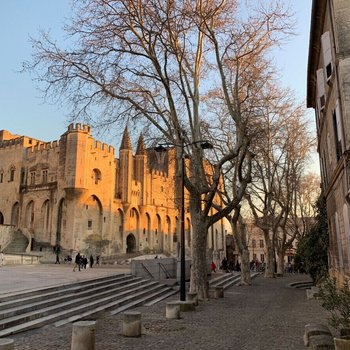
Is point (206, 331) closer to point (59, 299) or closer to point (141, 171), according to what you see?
point (59, 299)

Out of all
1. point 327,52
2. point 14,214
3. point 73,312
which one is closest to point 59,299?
point 73,312

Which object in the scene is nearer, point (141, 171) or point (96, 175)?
point (96, 175)

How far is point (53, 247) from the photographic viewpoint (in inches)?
1754

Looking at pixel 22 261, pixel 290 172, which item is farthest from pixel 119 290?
pixel 22 261

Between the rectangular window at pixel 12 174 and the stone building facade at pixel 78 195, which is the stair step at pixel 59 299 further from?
the rectangular window at pixel 12 174

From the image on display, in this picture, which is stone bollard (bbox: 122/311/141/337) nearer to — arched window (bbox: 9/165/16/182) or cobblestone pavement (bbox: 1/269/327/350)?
cobblestone pavement (bbox: 1/269/327/350)

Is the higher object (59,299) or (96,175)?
(96,175)

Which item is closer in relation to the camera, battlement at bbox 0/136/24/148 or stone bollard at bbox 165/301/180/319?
stone bollard at bbox 165/301/180/319

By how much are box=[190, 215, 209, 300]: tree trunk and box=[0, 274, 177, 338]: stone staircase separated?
1753mm

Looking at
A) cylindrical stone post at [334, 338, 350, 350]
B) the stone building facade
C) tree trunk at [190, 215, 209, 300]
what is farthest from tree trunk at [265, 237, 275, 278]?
cylindrical stone post at [334, 338, 350, 350]

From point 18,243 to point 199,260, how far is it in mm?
36187

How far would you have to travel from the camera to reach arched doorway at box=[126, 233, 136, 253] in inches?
2146

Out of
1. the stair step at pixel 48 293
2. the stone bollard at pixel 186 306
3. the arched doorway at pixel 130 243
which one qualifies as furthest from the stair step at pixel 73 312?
the arched doorway at pixel 130 243

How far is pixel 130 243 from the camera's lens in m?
54.9
